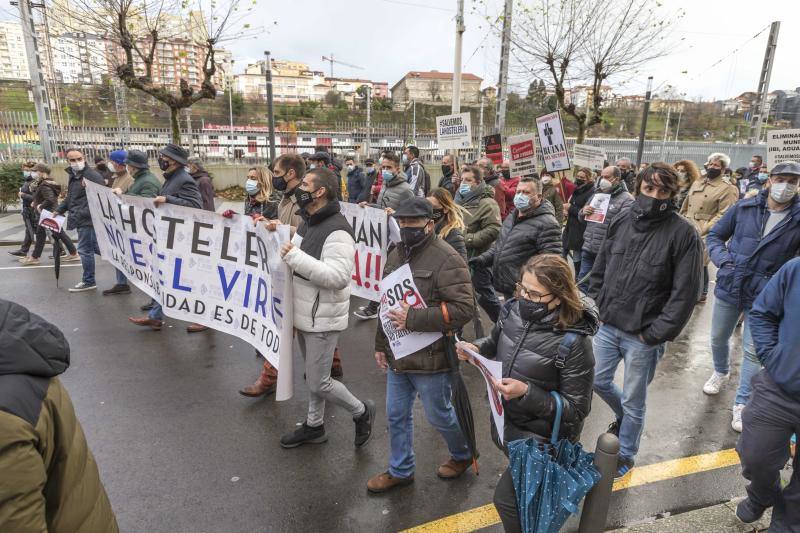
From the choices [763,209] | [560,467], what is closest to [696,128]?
[763,209]

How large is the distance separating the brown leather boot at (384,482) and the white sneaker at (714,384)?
116 inches

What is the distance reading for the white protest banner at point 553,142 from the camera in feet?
22.8

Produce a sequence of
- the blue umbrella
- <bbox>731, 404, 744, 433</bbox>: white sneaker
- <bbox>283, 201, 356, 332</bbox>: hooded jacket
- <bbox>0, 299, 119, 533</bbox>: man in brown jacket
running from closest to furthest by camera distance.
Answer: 1. <bbox>0, 299, 119, 533</bbox>: man in brown jacket
2. the blue umbrella
3. <bbox>283, 201, 356, 332</bbox>: hooded jacket
4. <bbox>731, 404, 744, 433</bbox>: white sneaker

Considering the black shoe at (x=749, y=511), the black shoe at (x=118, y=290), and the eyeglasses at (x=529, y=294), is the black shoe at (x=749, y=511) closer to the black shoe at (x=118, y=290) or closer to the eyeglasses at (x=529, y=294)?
the eyeglasses at (x=529, y=294)

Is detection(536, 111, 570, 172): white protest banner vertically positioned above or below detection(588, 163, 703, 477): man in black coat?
above

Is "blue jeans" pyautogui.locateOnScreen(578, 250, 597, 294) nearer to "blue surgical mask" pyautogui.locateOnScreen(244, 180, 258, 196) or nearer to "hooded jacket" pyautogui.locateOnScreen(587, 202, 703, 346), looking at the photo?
"hooded jacket" pyautogui.locateOnScreen(587, 202, 703, 346)

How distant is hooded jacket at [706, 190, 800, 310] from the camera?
3.38 m

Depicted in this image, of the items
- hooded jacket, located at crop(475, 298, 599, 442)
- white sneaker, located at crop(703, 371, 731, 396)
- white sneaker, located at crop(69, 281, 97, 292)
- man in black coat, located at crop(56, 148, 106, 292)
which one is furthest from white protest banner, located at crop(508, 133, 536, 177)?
white sneaker, located at crop(69, 281, 97, 292)

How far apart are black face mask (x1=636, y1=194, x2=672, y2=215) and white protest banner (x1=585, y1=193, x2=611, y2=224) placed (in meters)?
2.41

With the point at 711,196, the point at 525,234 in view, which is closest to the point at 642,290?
the point at 525,234

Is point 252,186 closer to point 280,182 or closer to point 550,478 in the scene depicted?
point 280,182

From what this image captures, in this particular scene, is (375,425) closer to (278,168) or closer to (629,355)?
(629,355)

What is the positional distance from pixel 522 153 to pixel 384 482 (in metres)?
5.88

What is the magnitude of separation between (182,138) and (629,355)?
1670cm
